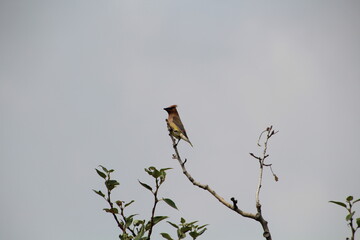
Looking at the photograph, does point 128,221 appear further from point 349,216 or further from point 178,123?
point 178,123

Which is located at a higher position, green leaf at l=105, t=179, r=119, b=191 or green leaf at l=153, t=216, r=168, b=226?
green leaf at l=105, t=179, r=119, b=191

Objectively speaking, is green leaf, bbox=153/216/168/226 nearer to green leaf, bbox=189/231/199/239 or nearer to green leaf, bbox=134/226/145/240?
green leaf, bbox=134/226/145/240

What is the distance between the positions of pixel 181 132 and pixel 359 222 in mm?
6170

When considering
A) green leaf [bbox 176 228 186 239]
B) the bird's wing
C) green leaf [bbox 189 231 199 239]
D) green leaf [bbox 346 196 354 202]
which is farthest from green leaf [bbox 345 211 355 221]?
the bird's wing

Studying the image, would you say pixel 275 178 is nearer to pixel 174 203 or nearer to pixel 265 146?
pixel 265 146

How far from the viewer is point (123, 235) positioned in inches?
154

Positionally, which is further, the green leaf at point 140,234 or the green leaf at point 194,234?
the green leaf at point 194,234

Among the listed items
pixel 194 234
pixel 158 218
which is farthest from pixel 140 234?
pixel 194 234

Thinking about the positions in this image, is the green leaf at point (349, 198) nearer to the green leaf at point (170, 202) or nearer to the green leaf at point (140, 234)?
the green leaf at point (170, 202)

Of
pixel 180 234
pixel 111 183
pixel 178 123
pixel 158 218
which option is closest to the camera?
pixel 158 218

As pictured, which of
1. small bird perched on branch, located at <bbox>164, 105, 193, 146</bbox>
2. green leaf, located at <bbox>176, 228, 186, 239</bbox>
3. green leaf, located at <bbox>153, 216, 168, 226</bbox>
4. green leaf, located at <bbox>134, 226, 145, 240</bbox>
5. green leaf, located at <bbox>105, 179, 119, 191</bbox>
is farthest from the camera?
small bird perched on branch, located at <bbox>164, 105, 193, 146</bbox>

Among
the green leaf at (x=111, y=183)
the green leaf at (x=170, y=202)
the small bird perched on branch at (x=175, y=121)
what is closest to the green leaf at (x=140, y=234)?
the green leaf at (x=170, y=202)

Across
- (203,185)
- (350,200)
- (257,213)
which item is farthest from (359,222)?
(203,185)

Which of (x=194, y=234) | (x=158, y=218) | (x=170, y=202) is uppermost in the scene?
(x=170, y=202)
